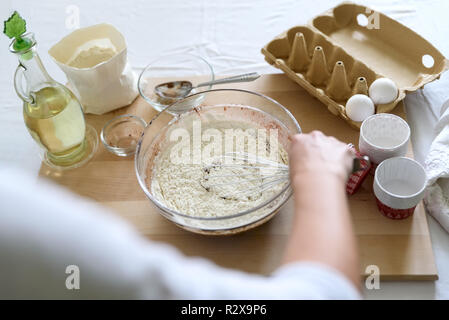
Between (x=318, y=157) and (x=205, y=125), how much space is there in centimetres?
36

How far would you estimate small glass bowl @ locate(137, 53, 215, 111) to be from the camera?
3.52ft

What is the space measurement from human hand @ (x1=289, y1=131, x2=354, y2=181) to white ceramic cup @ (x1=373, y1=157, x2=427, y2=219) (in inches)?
5.8

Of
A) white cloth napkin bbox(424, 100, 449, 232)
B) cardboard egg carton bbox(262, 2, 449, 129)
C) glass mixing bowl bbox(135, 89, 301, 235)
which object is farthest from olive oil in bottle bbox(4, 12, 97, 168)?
white cloth napkin bbox(424, 100, 449, 232)

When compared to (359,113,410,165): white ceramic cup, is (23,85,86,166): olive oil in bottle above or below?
below

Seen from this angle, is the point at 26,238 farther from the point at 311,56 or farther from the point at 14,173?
the point at 311,56

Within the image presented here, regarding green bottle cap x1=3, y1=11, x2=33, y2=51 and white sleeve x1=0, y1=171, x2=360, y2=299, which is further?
green bottle cap x1=3, y1=11, x2=33, y2=51

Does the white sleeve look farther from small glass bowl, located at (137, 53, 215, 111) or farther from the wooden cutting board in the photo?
small glass bowl, located at (137, 53, 215, 111)

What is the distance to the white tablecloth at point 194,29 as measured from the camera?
41.8 inches

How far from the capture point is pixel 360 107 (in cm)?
92

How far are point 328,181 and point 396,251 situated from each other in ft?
0.85

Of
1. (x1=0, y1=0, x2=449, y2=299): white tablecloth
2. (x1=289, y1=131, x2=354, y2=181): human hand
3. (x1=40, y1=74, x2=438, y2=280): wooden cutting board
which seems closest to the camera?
(x1=289, y1=131, x2=354, y2=181): human hand

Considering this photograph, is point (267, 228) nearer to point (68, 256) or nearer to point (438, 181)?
point (438, 181)

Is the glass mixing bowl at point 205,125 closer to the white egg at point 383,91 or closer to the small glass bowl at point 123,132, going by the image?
the small glass bowl at point 123,132

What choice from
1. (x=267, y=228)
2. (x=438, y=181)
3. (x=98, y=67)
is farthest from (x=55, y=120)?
(x=438, y=181)
